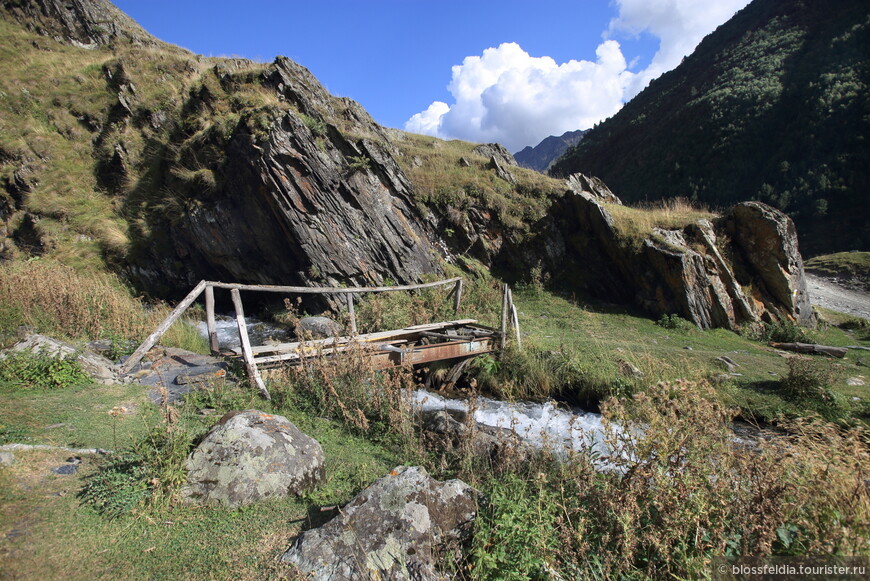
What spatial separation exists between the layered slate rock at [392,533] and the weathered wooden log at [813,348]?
1321 centimetres

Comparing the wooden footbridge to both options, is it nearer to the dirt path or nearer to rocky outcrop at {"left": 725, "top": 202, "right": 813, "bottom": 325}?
rocky outcrop at {"left": 725, "top": 202, "right": 813, "bottom": 325}

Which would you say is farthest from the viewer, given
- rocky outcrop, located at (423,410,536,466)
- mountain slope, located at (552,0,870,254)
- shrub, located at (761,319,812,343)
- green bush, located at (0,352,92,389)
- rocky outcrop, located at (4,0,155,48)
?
mountain slope, located at (552,0,870,254)

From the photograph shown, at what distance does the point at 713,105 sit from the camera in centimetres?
5647

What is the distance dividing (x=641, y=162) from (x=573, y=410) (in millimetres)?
65494

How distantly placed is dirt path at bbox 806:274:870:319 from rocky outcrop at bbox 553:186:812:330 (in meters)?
8.39

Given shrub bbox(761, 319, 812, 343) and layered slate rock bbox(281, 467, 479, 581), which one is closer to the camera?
layered slate rock bbox(281, 467, 479, 581)

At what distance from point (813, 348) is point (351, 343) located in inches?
523

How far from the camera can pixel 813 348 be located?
463 inches

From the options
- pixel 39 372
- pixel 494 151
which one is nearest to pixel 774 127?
pixel 494 151

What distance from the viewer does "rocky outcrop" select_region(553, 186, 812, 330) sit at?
14.4m

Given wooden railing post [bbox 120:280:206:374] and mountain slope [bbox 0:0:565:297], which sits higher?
mountain slope [bbox 0:0:565:297]

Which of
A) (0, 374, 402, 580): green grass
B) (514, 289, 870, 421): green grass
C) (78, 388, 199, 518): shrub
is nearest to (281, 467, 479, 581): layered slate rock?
(0, 374, 402, 580): green grass

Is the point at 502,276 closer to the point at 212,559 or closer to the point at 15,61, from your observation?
the point at 212,559

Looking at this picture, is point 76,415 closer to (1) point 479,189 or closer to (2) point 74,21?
(1) point 479,189
